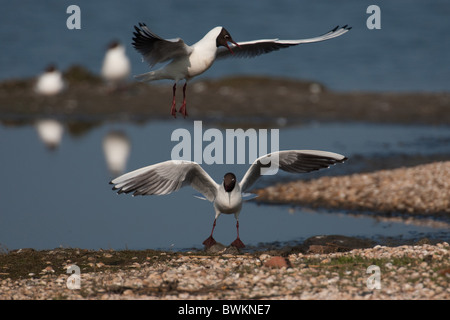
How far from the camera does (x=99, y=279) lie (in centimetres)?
730

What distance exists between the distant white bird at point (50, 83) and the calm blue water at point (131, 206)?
4594 mm

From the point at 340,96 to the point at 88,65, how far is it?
10.3 m

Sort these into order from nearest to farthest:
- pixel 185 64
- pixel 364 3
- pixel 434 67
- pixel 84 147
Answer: pixel 185 64 < pixel 84 147 < pixel 434 67 < pixel 364 3

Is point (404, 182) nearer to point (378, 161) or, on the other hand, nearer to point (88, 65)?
point (378, 161)

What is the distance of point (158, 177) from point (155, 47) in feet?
4.55

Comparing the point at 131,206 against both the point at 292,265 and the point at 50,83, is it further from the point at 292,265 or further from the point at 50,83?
the point at 50,83

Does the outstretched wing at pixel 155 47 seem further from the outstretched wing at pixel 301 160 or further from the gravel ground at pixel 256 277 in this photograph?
the gravel ground at pixel 256 277

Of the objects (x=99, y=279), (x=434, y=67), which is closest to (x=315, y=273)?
(x=99, y=279)

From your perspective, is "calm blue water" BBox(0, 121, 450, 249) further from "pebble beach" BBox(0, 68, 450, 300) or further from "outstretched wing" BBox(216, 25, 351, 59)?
"outstretched wing" BBox(216, 25, 351, 59)

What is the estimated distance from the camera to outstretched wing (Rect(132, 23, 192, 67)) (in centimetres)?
802

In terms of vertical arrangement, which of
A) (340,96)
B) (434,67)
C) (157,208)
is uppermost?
(434,67)

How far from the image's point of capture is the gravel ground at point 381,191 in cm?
1130

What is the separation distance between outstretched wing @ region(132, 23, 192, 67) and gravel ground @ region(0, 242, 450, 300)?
6.78ft

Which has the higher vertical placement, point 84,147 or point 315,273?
point 84,147
